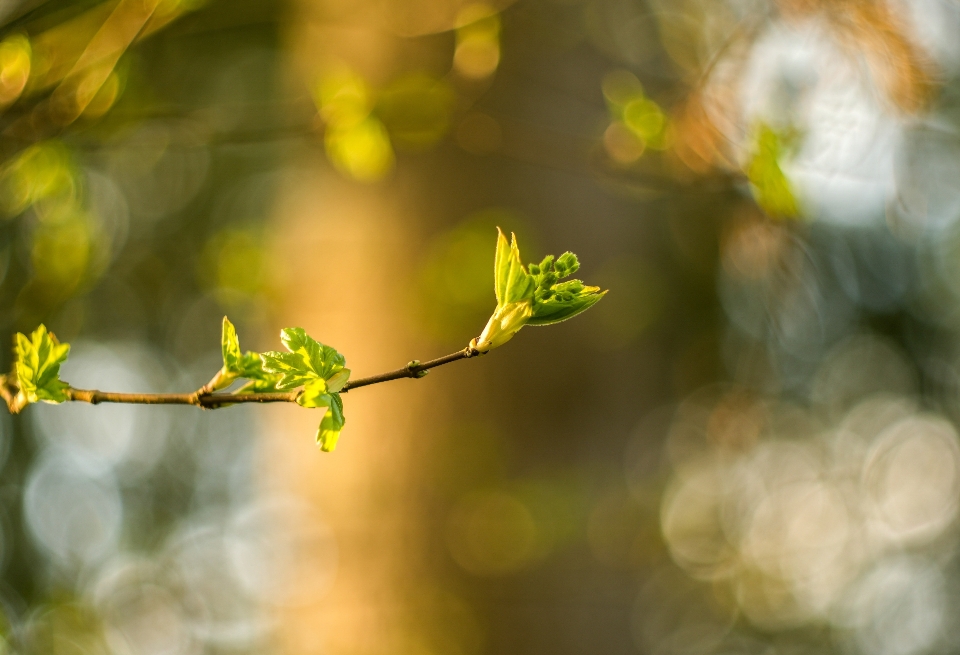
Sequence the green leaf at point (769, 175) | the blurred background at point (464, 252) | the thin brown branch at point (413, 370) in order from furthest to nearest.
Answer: the blurred background at point (464, 252) → the green leaf at point (769, 175) → the thin brown branch at point (413, 370)

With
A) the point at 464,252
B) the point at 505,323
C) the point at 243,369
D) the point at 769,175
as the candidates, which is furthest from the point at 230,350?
the point at 464,252

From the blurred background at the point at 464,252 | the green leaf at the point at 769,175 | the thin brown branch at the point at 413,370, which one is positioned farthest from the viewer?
the blurred background at the point at 464,252

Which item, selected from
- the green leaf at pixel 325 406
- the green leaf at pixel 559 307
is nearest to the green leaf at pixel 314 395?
the green leaf at pixel 325 406

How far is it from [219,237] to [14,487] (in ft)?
4.00

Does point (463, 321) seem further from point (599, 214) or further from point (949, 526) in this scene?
point (949, 526)

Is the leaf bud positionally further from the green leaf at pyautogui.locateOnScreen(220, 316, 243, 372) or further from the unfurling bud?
the green leaf at pyautogui.locateOnScreen(220, 316, 243, 372)

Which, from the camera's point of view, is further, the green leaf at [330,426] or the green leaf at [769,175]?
the green leaf at [769,175]

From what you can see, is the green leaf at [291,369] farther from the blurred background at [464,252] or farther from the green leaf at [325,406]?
the blurred background at [464,252]

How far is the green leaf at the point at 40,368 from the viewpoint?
38 centimetres

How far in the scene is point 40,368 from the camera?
1.25ft

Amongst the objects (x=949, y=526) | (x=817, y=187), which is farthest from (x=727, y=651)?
(x=817, y=187)

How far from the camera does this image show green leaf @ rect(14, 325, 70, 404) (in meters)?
0.38

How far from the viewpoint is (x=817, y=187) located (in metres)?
1.08

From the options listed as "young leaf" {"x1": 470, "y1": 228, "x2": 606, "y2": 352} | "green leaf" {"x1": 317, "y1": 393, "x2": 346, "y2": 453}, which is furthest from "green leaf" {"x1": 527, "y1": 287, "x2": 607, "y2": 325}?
"green leaf" {"x1": 317, "y1": 393, "x2": 346, "y2": 453}
